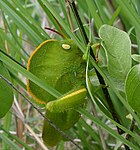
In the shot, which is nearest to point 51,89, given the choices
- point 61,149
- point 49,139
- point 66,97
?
point 66,97

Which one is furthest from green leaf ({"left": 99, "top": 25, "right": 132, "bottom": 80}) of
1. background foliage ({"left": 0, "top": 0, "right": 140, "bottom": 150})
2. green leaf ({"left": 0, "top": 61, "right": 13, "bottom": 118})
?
green leaf ({"left": 0, "top": 61, "right": 13, "bottom": 118})

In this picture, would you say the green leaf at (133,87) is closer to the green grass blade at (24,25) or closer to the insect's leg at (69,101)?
the insect's leg at (69,101)

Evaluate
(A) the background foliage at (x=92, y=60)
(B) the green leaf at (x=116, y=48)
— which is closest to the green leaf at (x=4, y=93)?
(A) the background foliage at (x=92, y=60)

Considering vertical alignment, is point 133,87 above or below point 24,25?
below

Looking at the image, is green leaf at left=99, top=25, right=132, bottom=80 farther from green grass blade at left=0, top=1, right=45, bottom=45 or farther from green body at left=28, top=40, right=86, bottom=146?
green grass blade at left=0, top=1, right=45, bottom=45

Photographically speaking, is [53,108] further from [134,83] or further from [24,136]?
[24,136]

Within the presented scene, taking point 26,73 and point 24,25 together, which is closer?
point 26,73

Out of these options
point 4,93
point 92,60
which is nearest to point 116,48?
point 92,60

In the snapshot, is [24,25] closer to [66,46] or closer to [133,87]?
[66,46]
